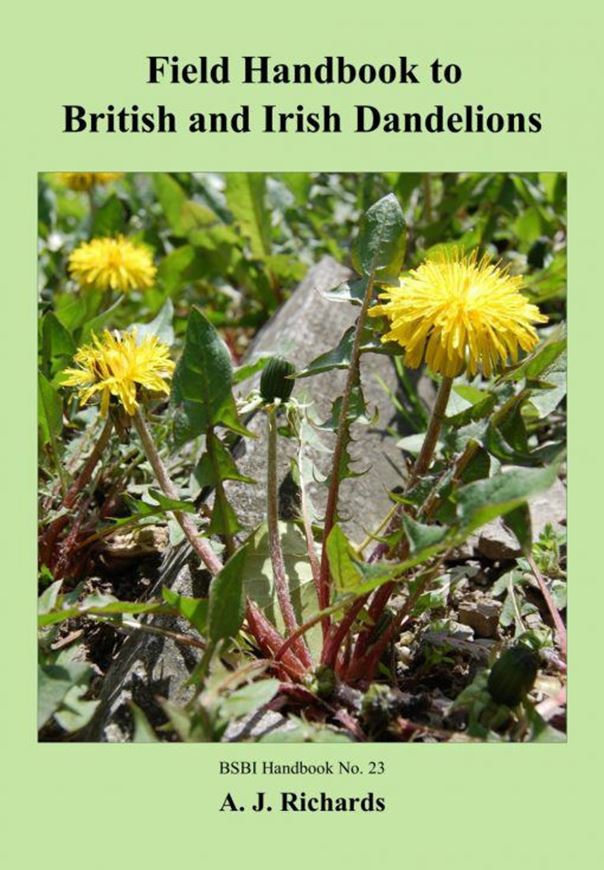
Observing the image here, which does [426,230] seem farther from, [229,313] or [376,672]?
[376,672]

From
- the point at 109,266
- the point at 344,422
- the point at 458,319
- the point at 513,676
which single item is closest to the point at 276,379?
the point at 344,422

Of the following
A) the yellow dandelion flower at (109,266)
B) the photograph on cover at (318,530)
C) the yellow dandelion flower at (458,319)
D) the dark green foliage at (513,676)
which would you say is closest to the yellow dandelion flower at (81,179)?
the yellow dandelion flower at (109,266)

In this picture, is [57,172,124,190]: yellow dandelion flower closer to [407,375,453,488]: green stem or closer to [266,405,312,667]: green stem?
[266,405,312,667]: green stem

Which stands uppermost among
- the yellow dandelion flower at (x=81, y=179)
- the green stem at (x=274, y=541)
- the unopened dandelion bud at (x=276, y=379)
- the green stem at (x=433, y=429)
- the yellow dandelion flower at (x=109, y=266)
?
the yellow dandelion flower at (x=81, y=179)

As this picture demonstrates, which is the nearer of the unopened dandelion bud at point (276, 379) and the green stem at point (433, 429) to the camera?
the green stem at point (433, 429)

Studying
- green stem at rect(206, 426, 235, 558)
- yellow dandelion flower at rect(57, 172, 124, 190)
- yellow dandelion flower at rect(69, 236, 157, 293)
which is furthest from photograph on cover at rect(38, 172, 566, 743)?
yellow dandelion flower at rect(57, 172, 124, 190)

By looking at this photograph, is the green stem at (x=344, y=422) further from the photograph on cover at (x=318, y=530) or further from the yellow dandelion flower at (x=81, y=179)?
the yellow dandelion flower at (x=81, y=179)
